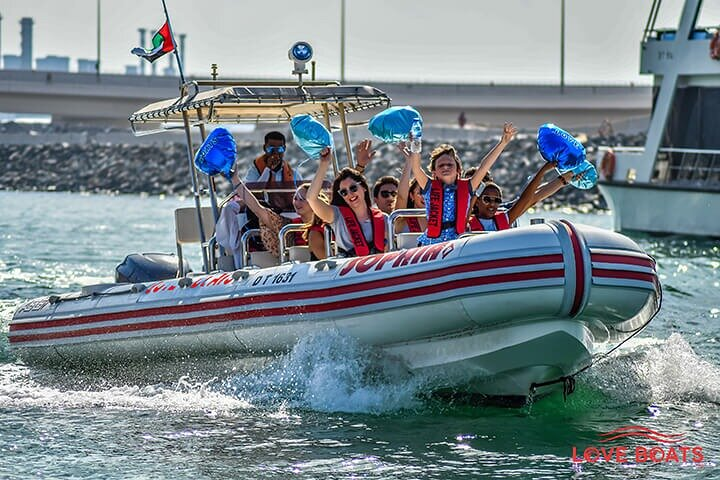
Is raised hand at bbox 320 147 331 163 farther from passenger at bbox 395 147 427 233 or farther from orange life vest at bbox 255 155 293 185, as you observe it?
orange life vest at bbox 255 155 293 185

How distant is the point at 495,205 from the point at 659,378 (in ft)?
5.79

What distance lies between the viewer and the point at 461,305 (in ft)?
29.3

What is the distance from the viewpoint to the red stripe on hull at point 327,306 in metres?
8.73

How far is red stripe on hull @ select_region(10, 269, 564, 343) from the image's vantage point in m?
8.73

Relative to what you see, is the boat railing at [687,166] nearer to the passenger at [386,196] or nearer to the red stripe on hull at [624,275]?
the passenger at [386,196]

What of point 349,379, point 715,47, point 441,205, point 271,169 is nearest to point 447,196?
point 441,205

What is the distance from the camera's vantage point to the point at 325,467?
322 inches

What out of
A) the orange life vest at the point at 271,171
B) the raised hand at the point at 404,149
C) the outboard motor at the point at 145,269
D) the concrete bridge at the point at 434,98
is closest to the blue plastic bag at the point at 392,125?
the raised hand at the point at 404,149

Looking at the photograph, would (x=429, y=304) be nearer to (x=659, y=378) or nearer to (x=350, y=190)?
(x=350, y=190)

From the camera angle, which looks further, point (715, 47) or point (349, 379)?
point (715, 47)

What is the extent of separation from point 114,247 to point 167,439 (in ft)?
54.9

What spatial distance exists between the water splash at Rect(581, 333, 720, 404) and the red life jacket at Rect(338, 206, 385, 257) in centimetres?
182

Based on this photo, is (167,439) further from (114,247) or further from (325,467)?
(114,247)

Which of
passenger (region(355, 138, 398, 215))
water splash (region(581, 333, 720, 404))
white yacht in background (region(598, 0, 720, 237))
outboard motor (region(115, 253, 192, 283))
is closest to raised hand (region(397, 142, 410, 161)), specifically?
passenger (region(355, 138, 398, 215))
